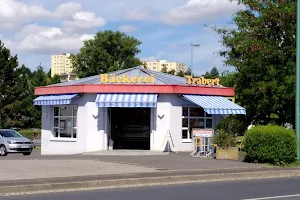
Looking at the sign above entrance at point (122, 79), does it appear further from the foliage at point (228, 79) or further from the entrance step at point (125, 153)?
the foliage at point (228, 79)

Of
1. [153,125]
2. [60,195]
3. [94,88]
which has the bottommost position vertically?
[60,195]

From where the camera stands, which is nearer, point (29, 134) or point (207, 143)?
point (207, 143)

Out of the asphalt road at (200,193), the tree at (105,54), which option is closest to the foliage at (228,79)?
the asphalt road at (200,193)

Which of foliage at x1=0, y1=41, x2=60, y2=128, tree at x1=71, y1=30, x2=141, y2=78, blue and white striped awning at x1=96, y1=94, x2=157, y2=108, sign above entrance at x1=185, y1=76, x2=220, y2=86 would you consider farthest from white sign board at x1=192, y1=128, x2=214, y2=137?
tree at x1=71, y1=30, x2=141, y2=78

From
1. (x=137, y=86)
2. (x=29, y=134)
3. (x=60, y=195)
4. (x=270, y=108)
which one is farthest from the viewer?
(x=29, y=134)

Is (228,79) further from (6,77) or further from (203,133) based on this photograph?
(6,77)

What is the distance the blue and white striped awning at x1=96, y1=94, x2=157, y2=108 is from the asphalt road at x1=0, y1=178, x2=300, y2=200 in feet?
32.8

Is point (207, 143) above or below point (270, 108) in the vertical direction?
below

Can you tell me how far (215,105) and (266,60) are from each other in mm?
4234

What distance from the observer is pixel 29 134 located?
199 ft

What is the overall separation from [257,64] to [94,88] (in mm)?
9037

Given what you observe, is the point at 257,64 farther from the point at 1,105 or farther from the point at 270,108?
the point at 1,105

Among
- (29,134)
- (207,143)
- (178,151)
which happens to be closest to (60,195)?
(207,143)

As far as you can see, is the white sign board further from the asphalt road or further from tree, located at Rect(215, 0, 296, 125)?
the asphalt road
